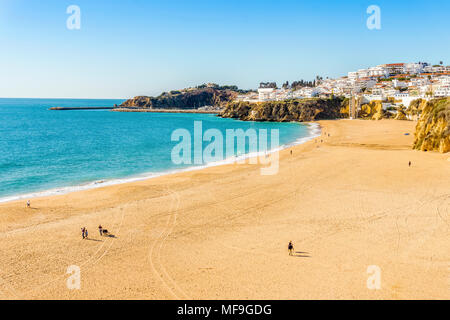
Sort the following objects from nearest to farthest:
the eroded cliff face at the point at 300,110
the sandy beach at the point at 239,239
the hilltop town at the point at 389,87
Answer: the sandy beach at the point at 239,239 < the hilltop town at the point at 389,87 < the eroded cliff face at the point at 300,110

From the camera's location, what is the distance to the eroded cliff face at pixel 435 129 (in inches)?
1264

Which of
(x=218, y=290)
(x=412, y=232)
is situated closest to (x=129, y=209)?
(x=218, y=290)

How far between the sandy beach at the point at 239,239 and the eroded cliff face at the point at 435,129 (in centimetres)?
828

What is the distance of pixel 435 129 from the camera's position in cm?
3397

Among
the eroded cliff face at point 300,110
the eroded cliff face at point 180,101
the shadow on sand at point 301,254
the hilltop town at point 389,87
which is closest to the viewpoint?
the shadow on sand at point 301,254

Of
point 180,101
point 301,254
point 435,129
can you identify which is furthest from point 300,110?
point 180,101

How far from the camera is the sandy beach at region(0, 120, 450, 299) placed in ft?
36.8

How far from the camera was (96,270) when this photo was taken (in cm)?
1248

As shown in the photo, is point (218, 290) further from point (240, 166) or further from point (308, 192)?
point (240, 166)

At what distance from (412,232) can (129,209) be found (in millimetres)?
16166

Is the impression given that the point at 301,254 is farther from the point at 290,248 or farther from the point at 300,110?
the point at 300,110

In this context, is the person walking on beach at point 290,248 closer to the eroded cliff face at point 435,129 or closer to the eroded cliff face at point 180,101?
the eroded cliff face at point 435,129

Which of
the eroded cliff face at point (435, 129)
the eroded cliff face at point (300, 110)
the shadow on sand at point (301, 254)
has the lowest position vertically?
the shadow on sand at point (301, 254)

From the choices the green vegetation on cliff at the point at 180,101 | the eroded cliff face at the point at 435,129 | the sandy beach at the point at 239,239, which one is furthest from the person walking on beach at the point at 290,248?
the green vegetation on cliff at the point at 180,101
